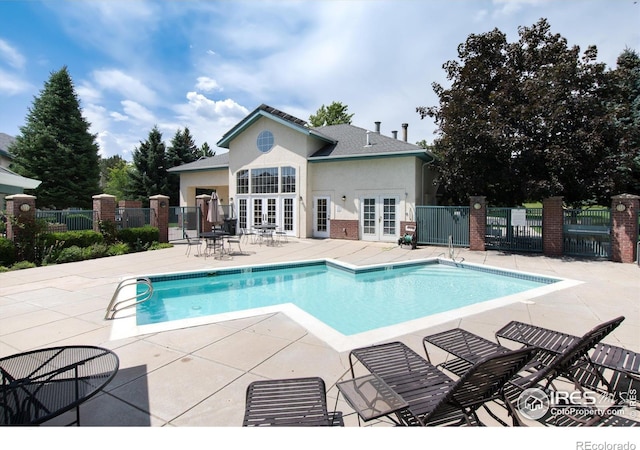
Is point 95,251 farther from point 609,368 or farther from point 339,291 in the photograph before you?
point 609,368

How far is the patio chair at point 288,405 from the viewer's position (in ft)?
7.25

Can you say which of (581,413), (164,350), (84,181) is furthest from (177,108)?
(581,413)

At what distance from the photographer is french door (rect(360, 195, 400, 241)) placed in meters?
16.7

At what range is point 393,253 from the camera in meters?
13.8

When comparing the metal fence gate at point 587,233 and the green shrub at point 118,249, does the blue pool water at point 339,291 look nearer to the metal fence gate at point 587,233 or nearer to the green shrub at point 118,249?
the metal fence gate at point 587,233

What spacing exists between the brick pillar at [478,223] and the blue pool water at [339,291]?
11.4 feet

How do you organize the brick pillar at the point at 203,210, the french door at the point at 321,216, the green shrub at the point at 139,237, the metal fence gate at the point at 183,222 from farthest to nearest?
the brick pillar at the point at 203,210 → the metal fence gate at the point at 183,222 → the french door at the point at 321,216 → the green shrub at the point at 139,237

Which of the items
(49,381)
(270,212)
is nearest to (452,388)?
(49,381)

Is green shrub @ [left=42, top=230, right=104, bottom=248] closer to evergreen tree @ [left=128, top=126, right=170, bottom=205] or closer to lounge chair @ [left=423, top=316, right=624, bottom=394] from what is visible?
lounge chair @ [left=423, top=316, right=624, bottom=394]

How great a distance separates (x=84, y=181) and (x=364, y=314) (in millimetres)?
29323

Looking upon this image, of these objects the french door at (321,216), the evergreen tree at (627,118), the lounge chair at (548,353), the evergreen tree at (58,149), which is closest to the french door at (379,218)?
the french door at (321,216)

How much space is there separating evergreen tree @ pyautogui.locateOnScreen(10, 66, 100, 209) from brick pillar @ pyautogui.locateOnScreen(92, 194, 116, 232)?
16606 mm

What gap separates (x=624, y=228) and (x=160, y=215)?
19221mm

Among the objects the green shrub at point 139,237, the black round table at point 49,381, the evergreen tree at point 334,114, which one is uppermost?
the evergreen tree at point 334,114
